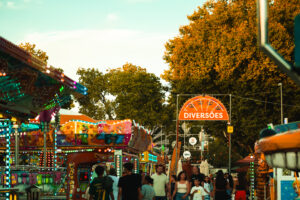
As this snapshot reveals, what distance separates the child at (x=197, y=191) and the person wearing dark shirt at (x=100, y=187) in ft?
14.9

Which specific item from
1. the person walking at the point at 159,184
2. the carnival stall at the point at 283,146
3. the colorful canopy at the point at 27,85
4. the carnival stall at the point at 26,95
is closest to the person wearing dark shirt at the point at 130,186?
the carnival stall at the point at 26,95

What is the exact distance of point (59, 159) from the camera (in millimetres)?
26547

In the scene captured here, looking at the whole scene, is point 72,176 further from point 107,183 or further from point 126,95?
point 126,95

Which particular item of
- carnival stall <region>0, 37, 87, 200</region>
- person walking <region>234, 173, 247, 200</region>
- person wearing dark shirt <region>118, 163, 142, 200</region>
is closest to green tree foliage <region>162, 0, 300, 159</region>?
person walking <region>234, 173, 247, 200</region>

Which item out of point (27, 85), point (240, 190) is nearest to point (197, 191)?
point (240, 190)

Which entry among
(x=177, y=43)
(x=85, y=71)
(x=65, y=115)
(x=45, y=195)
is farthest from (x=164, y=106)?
(x=45, y=195)

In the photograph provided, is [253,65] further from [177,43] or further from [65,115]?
[65,115]

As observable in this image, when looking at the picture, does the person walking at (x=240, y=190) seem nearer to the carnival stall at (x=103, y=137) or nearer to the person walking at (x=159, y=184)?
the person walking at (x=159, y=184)

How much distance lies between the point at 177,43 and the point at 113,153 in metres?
21.8

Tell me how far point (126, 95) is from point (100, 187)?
63700mm

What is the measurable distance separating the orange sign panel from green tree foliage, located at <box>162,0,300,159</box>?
795 cm

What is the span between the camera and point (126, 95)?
75312 mm

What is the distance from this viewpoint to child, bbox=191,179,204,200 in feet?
51.6

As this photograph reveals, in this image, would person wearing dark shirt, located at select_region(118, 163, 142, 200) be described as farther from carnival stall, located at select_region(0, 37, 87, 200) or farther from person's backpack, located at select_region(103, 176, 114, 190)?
carnival stall, located at select_region(0, 37, 87, 200)
